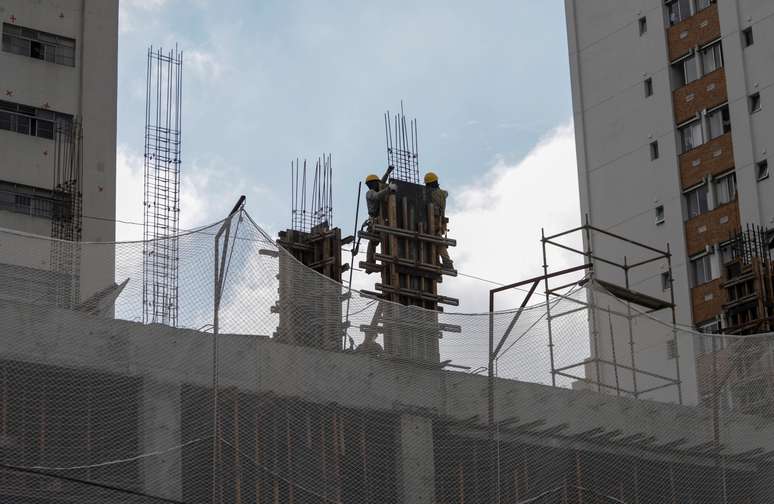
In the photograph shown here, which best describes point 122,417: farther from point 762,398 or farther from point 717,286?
point 717,286

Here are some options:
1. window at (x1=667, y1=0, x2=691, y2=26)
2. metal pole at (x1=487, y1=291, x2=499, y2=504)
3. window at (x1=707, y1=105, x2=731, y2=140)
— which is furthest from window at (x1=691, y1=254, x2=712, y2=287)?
metal pole at (x1=487, y1=291, x2=499, y2=504)

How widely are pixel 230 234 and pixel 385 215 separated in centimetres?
1197

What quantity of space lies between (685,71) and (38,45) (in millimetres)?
20250

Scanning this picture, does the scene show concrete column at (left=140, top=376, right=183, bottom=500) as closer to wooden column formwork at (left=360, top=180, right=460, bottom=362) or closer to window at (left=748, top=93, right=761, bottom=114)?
wooden column formwork at (left=360, top=180, right=460, bottom=362)

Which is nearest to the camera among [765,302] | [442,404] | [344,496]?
[344,496]

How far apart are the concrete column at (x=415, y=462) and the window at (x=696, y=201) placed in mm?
29828

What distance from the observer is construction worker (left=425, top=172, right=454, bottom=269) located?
2797 centimetres

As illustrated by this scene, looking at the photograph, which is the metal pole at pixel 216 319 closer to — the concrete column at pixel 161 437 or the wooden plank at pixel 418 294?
the concrete column at pixel 161 437

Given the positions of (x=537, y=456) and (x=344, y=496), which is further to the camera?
(x=537, y=456)

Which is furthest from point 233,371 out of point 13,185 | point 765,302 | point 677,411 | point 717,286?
point 717,286

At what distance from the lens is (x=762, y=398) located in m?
18.7

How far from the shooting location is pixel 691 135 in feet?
151

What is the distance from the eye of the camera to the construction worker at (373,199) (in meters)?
27.2

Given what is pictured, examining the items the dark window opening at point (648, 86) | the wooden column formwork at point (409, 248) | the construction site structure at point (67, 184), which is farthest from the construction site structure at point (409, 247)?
the dark window opening at point (648, 86)
